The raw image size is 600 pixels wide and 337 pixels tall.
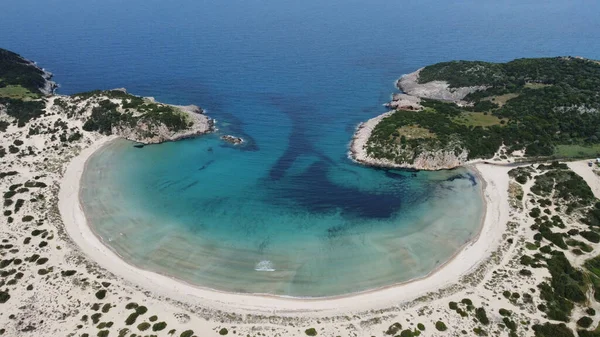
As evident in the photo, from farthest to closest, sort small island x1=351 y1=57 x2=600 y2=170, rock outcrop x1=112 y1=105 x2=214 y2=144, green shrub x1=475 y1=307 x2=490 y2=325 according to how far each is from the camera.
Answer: rock outcrop x1=112 y1=105 x2=214 y2=144 < small island x1=351 y1=57 x2=600 y2=170 < green shrub x1=475 y1=307 x2=490 y2=325

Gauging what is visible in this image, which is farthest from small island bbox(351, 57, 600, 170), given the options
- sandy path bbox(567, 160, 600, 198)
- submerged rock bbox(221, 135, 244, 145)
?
submerged rock bbox(221, 135, 244, 145)

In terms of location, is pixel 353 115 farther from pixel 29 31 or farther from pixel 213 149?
pixel 29 31

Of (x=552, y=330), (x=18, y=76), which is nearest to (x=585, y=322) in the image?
(x=552, y=330)

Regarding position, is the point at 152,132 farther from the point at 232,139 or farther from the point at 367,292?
the point at 367,292

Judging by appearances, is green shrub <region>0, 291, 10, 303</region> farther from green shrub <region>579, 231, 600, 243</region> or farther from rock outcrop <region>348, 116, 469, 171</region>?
green shrub <region>579, 231, 600, 243</region>

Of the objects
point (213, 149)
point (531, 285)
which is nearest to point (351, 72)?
point (213, 149)
